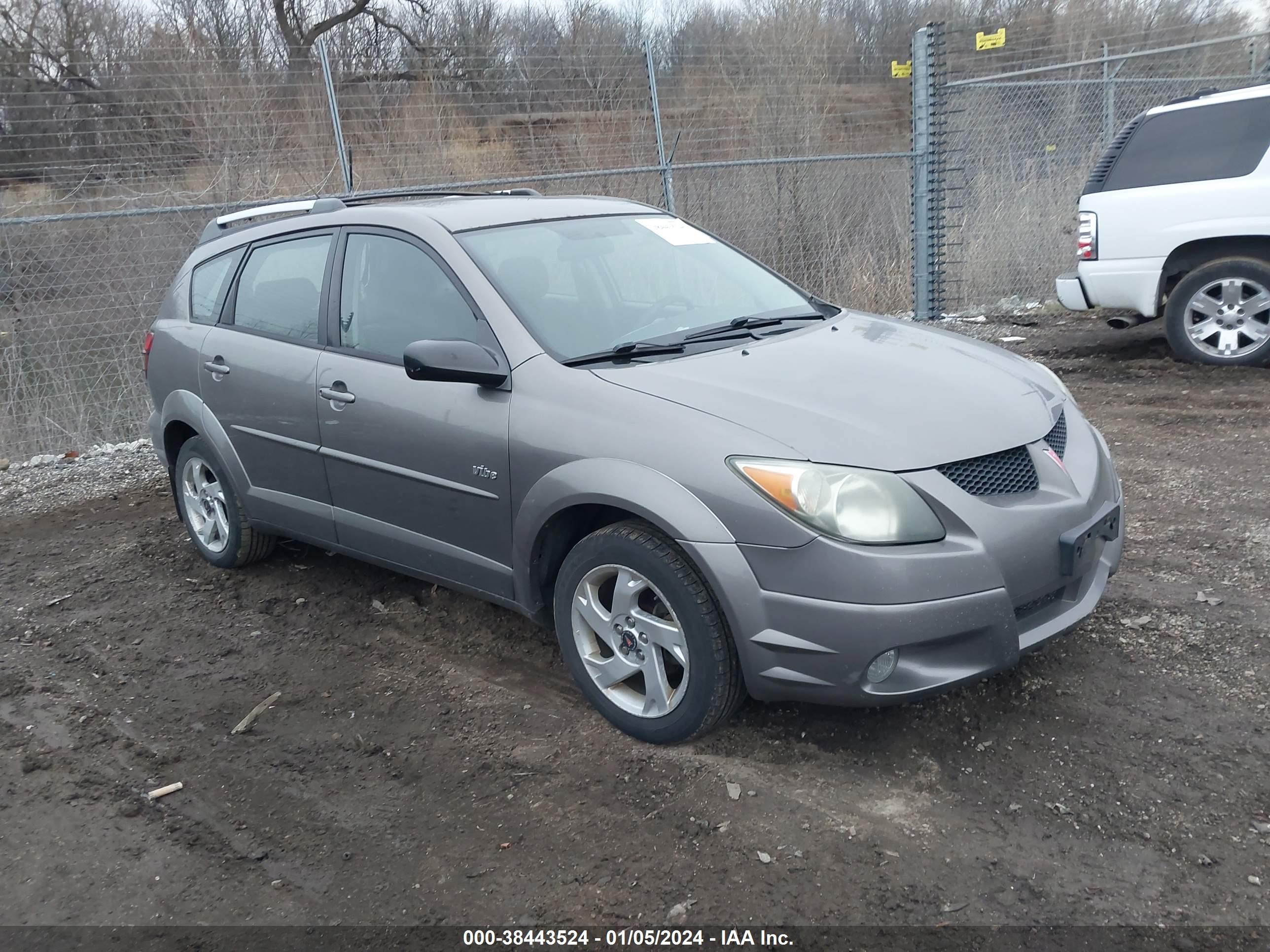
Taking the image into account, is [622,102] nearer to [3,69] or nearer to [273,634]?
[3,69]

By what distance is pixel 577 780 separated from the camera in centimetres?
321

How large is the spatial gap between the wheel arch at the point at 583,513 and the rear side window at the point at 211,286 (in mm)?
2305

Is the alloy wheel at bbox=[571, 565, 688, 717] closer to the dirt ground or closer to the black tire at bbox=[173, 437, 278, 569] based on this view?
the dirt ground

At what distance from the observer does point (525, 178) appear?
854 cm

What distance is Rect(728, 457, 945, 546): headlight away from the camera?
2.90m

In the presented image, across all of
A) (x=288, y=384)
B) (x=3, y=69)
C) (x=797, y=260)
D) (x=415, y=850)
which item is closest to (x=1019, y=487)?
(x=415, y=850)

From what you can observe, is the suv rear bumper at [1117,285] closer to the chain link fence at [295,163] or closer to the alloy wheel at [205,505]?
the chain link fence at [295,163]

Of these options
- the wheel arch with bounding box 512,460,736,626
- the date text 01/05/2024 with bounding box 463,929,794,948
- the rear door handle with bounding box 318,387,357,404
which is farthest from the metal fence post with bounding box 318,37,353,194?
the date text 01/05/2024 with bounding box 463,929,794,948

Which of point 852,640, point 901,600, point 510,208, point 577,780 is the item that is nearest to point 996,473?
point 901,600

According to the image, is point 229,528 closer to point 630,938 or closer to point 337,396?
point 337,396

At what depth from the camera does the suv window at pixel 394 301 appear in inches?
151

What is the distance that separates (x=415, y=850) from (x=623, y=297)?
82.6 inches

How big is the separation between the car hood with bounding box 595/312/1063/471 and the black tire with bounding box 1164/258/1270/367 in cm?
478

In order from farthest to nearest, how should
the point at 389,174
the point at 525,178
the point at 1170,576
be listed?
the point at 389,174, the point at 525,178, the point at 1170,576
